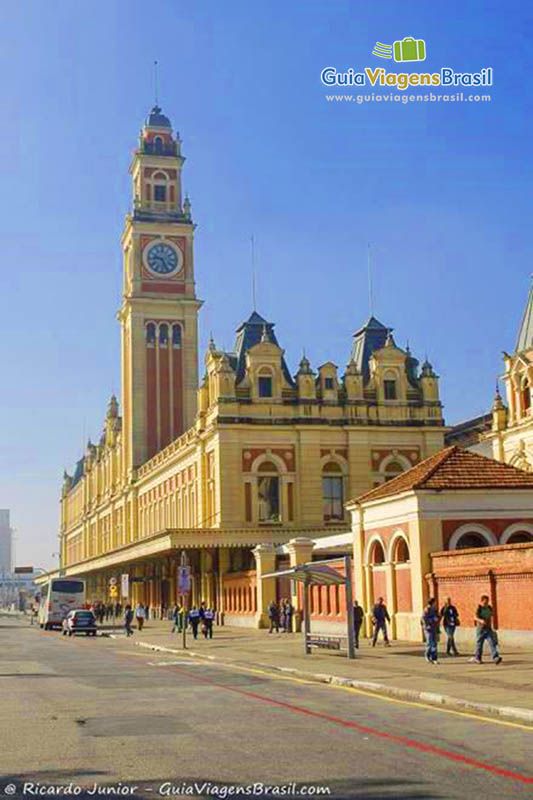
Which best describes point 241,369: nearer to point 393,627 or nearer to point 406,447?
point 406,447

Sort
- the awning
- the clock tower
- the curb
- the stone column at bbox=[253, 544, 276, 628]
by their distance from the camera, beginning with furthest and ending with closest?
1. the clock tower
2. the stone column at bbox=[253, 544, 276, 628]
3. the awning
4. the curb

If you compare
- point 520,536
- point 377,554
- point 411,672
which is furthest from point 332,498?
point 411,672

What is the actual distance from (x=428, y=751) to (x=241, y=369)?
52719mm

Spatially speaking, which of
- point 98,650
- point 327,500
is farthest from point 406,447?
point 98,650

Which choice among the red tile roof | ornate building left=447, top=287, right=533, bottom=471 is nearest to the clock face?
ornate building left=447, top=287, right=533, bottom=471

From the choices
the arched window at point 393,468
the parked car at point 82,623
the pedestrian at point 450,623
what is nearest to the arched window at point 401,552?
the pedestrian at point 450,623

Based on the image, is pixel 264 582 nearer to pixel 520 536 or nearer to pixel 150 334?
pixel 520 536

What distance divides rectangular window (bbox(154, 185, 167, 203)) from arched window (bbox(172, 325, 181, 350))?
1256 cm

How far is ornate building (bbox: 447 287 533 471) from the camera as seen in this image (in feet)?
176

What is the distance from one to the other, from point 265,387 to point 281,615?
17374mm

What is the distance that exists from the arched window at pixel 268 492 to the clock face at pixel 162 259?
34569 mm

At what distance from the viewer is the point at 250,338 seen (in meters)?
66.7

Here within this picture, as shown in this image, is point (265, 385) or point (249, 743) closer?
point (249, 743)

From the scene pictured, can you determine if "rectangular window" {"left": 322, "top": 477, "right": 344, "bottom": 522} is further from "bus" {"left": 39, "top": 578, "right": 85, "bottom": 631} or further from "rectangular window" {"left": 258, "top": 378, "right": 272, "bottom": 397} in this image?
"bus" {"left": 39, "top": 578, "right": 85, "bottom": 631}
